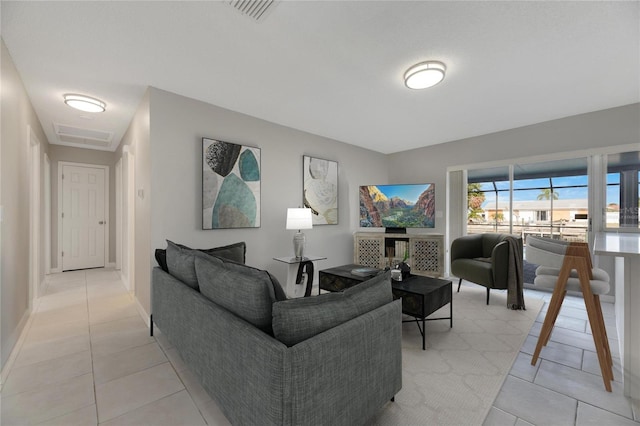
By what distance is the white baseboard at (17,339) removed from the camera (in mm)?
1919

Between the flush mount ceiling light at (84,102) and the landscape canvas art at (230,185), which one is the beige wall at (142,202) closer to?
the flush mount ceiling light at (84,102)

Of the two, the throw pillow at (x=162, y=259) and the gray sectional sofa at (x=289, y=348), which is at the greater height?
the throw pillow at (x=162, y=259)

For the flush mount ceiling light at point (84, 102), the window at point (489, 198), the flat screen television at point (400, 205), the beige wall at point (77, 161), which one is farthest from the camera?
the beige wall at point (77, 161)

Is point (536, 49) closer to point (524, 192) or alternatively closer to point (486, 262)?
point (486, 262)

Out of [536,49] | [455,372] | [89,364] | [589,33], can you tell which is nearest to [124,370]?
[89,364]

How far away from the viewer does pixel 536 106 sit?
325cm

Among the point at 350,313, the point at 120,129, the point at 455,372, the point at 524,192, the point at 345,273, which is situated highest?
the point at 120,129

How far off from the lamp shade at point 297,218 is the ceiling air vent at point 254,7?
7.15 feet

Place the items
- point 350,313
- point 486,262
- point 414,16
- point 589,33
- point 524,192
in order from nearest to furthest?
point 350,313, point 414,16, point 589,33, point 486,262, point 524,192

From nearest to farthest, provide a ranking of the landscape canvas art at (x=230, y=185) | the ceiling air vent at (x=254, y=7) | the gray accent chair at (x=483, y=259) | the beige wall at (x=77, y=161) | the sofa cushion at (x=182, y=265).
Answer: the ceiling air vent at (x=254, y=7) < the sofa cushion at (x=182, y=265) < the landscape canvas art at (x=230, y=185) < the gray accent chair at (x=483, y=259) < the beige wall at (x=77, y=161)

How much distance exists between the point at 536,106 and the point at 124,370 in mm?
4810

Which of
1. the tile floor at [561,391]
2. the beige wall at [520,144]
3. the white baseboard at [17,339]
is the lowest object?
the tile floor at [561,391]

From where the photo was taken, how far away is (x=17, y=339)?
7.70 feet

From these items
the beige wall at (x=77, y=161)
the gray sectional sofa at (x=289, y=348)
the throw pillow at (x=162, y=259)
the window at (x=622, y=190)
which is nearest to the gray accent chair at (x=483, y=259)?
the window at (x=622, y=190)
